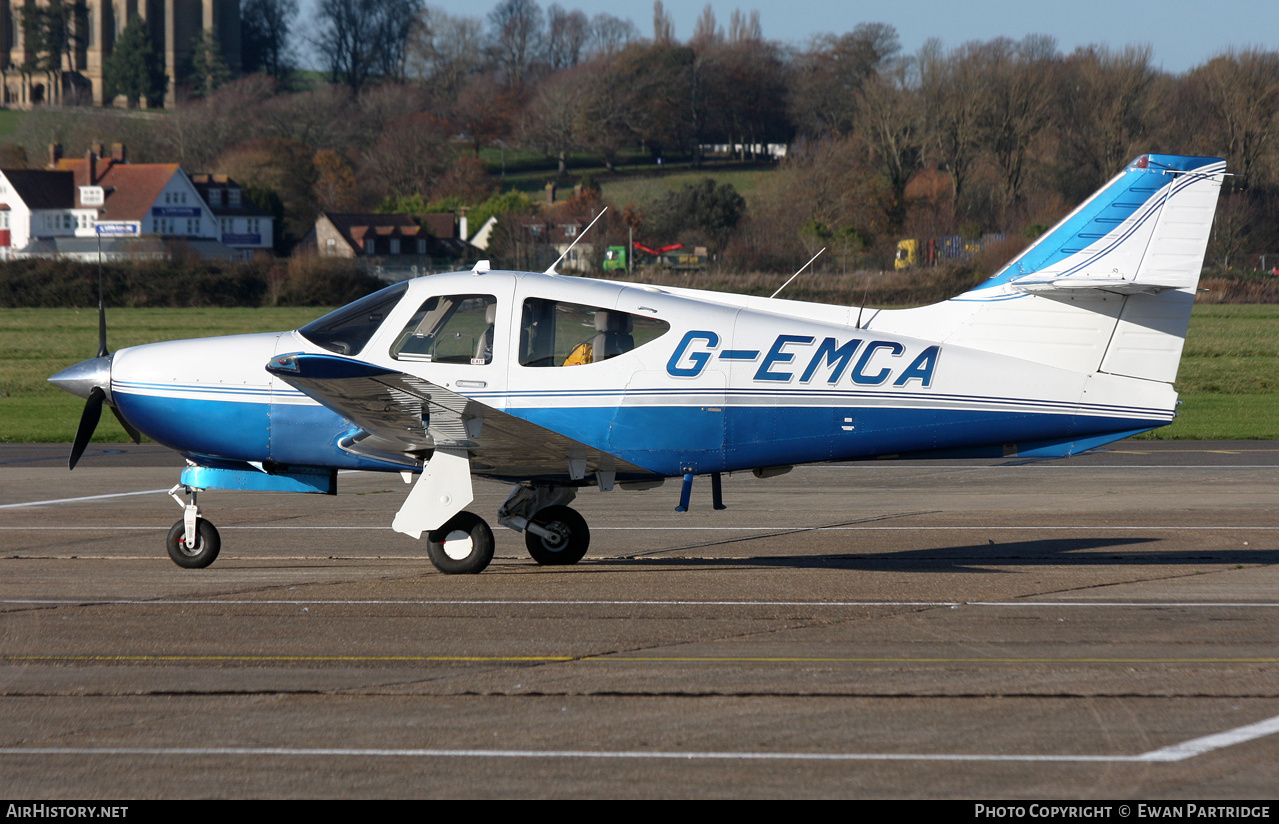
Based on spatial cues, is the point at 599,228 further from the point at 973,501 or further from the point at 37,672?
the point at 37,672

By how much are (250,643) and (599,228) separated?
188 ft

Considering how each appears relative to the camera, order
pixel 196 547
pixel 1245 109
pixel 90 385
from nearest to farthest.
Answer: pixel 196 547 < pixel 90 385 < pixel 1245 109

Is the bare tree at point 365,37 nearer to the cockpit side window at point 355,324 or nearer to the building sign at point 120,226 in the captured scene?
the building sign at point 120,226

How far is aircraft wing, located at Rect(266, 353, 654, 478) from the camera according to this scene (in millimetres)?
8633

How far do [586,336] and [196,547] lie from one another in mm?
3722

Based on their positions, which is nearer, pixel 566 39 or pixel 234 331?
pixel 234 331

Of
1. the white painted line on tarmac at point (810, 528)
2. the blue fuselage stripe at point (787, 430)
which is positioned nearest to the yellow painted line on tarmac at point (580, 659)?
the blue fuselage stripe at point (787, 430)

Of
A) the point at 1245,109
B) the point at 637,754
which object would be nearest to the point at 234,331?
the point at 637,754

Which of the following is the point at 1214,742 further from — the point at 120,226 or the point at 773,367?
the point at 120,226

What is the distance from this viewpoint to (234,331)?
43281mm

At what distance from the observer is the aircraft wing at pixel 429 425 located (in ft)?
28.3

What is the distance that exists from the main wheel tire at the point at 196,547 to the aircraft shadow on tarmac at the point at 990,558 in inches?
127

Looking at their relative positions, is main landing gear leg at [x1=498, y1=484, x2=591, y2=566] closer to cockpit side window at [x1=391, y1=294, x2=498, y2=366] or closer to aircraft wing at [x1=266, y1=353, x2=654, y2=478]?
aircraft wing at [x1=266, y1=353, x2=654, y2=478]

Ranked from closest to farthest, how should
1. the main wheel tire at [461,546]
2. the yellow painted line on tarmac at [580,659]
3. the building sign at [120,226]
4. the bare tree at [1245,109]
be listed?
the yellow painted line on tarmac at [580,659] < the main wheel tire at [461,546] < the bare tree at [1245,109] < the building sign at [120,226]
